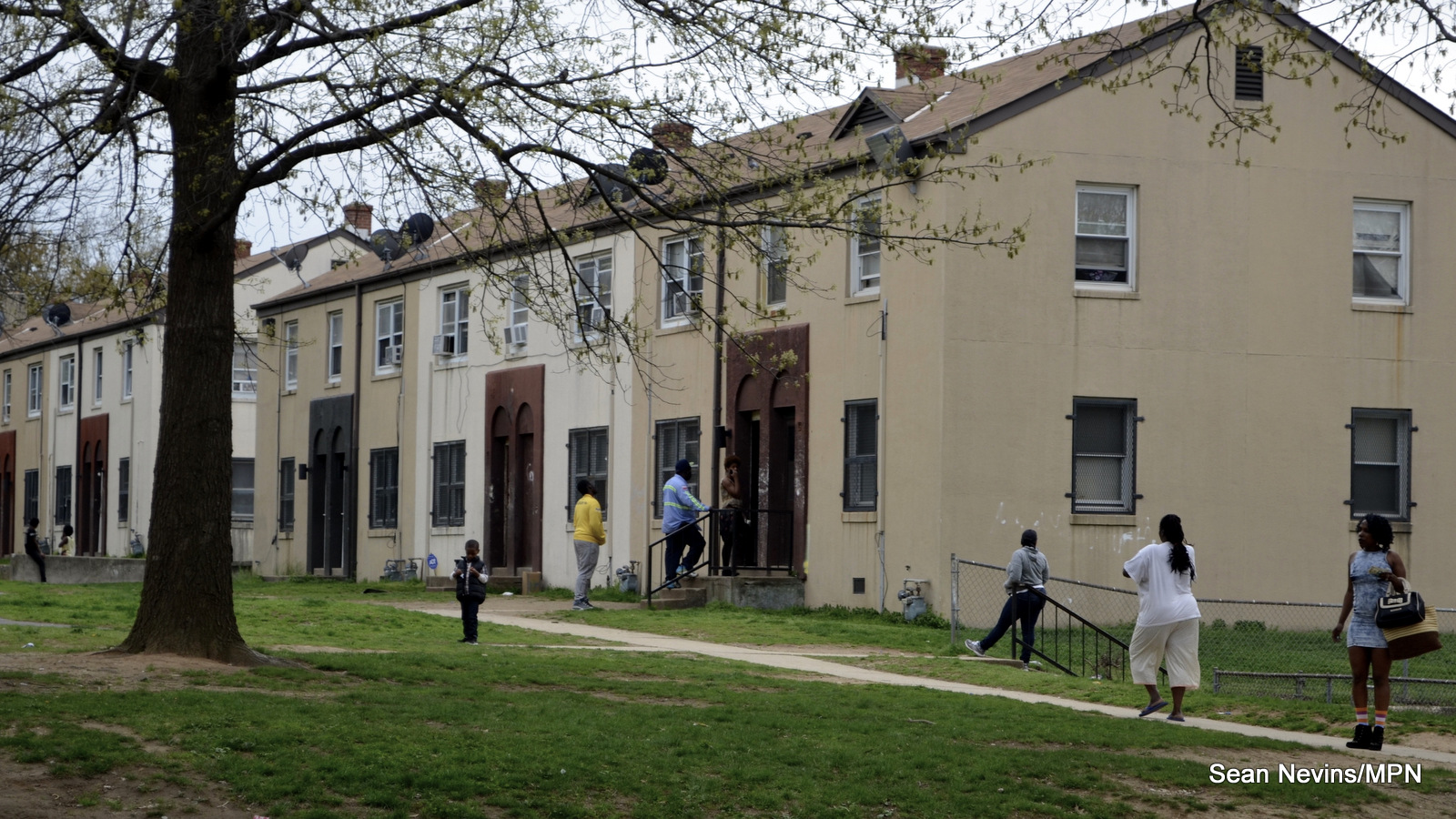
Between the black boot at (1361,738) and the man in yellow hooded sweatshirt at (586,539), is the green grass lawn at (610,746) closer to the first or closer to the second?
the black boot at (1361,738)

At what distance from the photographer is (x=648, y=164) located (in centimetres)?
1392

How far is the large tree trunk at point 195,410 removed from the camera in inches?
557

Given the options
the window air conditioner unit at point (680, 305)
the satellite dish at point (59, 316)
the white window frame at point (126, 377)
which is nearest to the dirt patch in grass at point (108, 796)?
the window air conditioner unit at point (680, 305)

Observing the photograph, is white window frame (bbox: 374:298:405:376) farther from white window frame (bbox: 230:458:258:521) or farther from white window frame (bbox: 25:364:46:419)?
white window frame (bbox: 25:364:46:419)

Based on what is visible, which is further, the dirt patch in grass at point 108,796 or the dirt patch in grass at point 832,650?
the dirt patch in grass at point 832,650

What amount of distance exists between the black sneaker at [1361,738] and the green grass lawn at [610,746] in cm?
61

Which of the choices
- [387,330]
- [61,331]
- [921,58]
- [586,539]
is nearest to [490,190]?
[921,58]

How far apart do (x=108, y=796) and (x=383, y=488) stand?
1104 inches

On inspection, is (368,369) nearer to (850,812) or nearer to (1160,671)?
(1160,671)

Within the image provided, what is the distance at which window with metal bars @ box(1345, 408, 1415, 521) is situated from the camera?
24562 millimetres

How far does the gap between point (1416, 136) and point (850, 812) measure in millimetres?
18749

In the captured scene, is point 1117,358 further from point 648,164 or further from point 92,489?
point 92,489

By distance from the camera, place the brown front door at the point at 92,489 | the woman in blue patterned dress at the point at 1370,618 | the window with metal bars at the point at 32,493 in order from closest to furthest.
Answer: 1. the woman in blue patterned dress at the point at 1370,618
2. the brown front door at the point at 92,489
3. the window with metal bars at the point at 32,493

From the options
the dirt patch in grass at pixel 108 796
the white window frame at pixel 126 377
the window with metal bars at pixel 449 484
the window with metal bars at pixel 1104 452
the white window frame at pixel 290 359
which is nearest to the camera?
the dirt patch in grass at pixel 108 796
